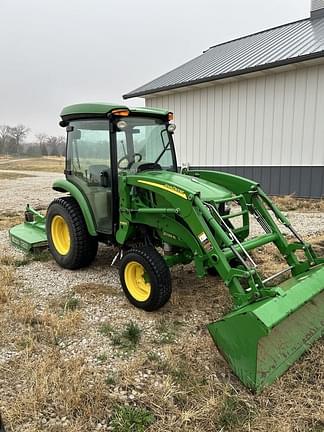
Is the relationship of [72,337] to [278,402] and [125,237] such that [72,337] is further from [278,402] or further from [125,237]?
[278,402]

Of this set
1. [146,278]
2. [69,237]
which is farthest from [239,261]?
[69,237]

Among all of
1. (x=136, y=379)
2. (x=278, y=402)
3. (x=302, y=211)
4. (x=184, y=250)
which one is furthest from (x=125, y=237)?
(x=302, y=211)

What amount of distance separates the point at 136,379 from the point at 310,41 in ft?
33.6

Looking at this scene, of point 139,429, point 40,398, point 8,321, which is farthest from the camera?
point 8,321

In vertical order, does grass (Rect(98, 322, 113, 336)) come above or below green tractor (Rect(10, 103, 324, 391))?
below

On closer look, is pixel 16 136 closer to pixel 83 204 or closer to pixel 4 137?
pixel 4 137

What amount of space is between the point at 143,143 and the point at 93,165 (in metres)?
0.66

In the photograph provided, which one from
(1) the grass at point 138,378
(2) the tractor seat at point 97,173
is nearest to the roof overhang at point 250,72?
(2) the tractor seat at point 97,173

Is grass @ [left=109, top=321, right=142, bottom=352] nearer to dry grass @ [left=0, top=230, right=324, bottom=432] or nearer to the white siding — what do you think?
dry grass @ [left=0, top=230, right=324, bottom=432]

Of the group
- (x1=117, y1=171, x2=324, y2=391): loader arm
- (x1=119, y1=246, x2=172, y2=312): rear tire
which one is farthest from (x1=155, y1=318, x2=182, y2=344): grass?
(x1=117, y1=171, x2=324, y2=391): loader arm

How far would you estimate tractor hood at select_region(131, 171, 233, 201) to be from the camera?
133 inches

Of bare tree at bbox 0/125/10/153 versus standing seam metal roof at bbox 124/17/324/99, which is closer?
standing seam metal roof at bbox 124/17/324/99

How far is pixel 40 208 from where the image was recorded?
31.9ft

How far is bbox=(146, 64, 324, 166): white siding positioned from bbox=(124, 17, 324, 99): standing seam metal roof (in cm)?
46
